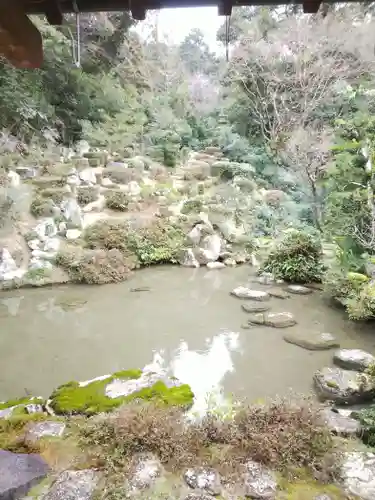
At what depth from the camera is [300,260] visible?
29.8ft

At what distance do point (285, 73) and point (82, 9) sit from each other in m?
12.4

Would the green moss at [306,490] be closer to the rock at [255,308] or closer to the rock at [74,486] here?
the rock at [74,486]

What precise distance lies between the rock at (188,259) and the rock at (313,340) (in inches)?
163

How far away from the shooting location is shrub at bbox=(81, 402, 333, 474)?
3.61 m

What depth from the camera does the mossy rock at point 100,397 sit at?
454cm

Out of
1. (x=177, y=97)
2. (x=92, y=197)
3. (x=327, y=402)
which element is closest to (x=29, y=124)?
(x=92, y=197)

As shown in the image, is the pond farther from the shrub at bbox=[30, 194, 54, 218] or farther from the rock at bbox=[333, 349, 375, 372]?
the shrub at bbox=[30, 194, 54, 218]

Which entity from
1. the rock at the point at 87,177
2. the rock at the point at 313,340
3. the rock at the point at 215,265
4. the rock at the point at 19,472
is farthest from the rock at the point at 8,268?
the rock at the point at 19,472

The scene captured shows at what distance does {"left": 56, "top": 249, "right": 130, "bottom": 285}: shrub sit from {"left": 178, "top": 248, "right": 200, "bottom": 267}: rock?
1545 mm

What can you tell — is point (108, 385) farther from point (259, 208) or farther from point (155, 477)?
point (259, 208)

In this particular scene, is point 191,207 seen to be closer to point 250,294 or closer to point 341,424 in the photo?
point 250,294

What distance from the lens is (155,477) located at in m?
3.45

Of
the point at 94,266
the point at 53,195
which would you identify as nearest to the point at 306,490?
the point at 94,266

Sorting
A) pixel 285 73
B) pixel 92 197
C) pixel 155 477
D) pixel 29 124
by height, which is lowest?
pixel 155 477
